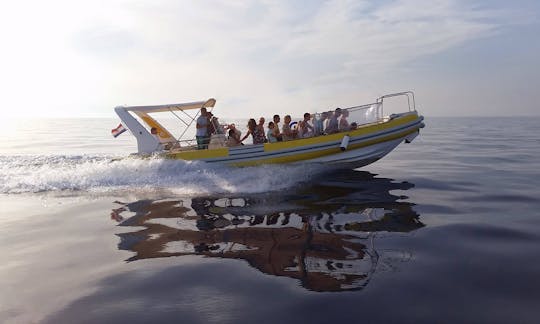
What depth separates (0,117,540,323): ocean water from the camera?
159 inches

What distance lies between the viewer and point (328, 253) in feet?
18.0

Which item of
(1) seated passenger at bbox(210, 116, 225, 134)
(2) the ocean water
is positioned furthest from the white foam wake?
(1) seated passenger at bbox(210, 116, 225, 134)

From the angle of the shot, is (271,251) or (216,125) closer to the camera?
(271,251)

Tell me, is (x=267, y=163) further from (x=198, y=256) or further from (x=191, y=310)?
(x=191, y=310)

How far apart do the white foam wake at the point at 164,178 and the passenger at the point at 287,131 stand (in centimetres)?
111

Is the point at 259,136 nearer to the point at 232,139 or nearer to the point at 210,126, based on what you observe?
the point at 232,139

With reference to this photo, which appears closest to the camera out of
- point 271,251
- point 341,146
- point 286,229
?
point 271,251

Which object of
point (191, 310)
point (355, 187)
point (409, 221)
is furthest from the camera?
point (355, 187)

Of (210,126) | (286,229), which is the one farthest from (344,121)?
(286,229)

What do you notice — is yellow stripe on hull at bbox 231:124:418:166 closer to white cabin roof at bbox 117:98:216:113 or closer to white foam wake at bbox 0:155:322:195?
white foam wake at bbox 0:155:322:195

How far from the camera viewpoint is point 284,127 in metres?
12.2

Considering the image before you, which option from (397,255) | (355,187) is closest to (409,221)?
(397,255)

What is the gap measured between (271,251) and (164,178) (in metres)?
6.92

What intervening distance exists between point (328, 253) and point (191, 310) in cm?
224
